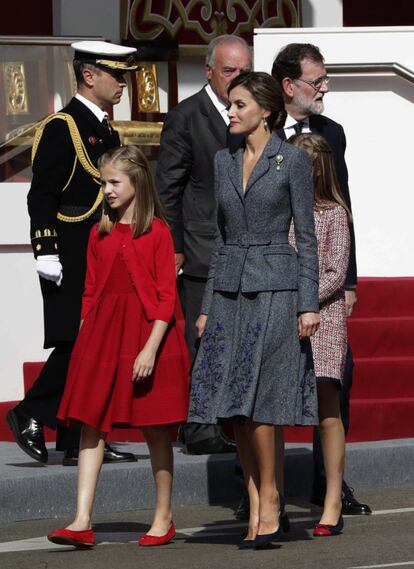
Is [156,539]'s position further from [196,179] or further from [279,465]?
[196,179]

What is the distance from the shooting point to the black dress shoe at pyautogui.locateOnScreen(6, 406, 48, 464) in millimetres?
9211

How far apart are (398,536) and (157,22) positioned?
7.46m

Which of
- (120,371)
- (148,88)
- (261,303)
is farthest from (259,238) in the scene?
(148,88)

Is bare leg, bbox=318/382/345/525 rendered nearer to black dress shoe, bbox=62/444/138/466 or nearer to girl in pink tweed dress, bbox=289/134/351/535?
girl in pink tweed dress, bbox=289/134/351/535

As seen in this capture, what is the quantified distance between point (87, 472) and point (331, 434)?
106 cm

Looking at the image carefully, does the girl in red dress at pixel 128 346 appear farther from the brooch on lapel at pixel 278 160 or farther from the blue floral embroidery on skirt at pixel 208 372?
the brooch on lapel at pixel 278 160

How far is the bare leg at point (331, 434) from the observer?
8117 mm

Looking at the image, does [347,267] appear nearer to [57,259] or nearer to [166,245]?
[166,245]

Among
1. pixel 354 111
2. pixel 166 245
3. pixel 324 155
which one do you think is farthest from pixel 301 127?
pixel 354 111

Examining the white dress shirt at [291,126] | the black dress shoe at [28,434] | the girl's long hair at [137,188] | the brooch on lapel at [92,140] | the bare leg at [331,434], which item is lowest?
the black dress shoe at [28,434]

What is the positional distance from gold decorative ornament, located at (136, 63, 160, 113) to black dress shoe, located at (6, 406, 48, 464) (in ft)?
16.3

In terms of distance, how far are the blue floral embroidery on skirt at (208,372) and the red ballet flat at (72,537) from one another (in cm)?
63

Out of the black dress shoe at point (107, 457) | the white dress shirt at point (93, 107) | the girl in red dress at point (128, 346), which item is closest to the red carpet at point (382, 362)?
the black dress shoe at point (107, 457)

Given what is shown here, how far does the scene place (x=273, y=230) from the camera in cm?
768
